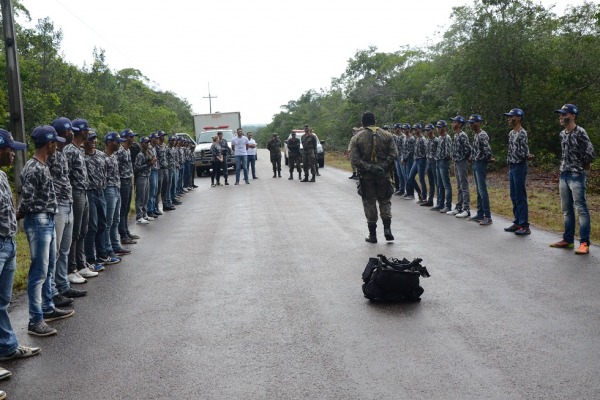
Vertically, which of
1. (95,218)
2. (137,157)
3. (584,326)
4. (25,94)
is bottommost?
(584,326)

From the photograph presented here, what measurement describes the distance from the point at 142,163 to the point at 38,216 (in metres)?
7.53

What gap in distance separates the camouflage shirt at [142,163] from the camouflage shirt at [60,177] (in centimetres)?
624

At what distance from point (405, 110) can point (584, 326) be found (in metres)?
34.0

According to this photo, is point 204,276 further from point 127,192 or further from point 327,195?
point 327,195

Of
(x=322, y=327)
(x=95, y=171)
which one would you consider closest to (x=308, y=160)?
(x=95, y=171)

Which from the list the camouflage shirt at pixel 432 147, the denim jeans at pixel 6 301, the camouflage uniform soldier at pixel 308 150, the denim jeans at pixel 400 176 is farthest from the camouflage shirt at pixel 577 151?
the camouflage uniform soldier at pixel 308 150

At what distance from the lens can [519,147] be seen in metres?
11.1

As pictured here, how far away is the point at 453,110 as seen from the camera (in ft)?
88.8

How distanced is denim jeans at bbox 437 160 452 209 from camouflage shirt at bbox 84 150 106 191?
25.5ft

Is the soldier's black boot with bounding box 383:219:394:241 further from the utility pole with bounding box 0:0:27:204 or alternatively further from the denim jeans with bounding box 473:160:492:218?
the utility pole with bounding box 0:0:27:204

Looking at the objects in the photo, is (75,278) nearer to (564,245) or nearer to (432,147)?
(564,245)

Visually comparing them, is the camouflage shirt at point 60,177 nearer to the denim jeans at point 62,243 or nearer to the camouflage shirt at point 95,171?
the denim jeans at point 62,243

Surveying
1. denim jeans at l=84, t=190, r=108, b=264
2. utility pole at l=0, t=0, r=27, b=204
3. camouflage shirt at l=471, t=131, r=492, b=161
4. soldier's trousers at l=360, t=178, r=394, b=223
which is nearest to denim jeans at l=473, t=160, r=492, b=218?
camouflage shirt at l=471, t=131, r=492, b=161

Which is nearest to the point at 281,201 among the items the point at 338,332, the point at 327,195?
the point at 327,195
